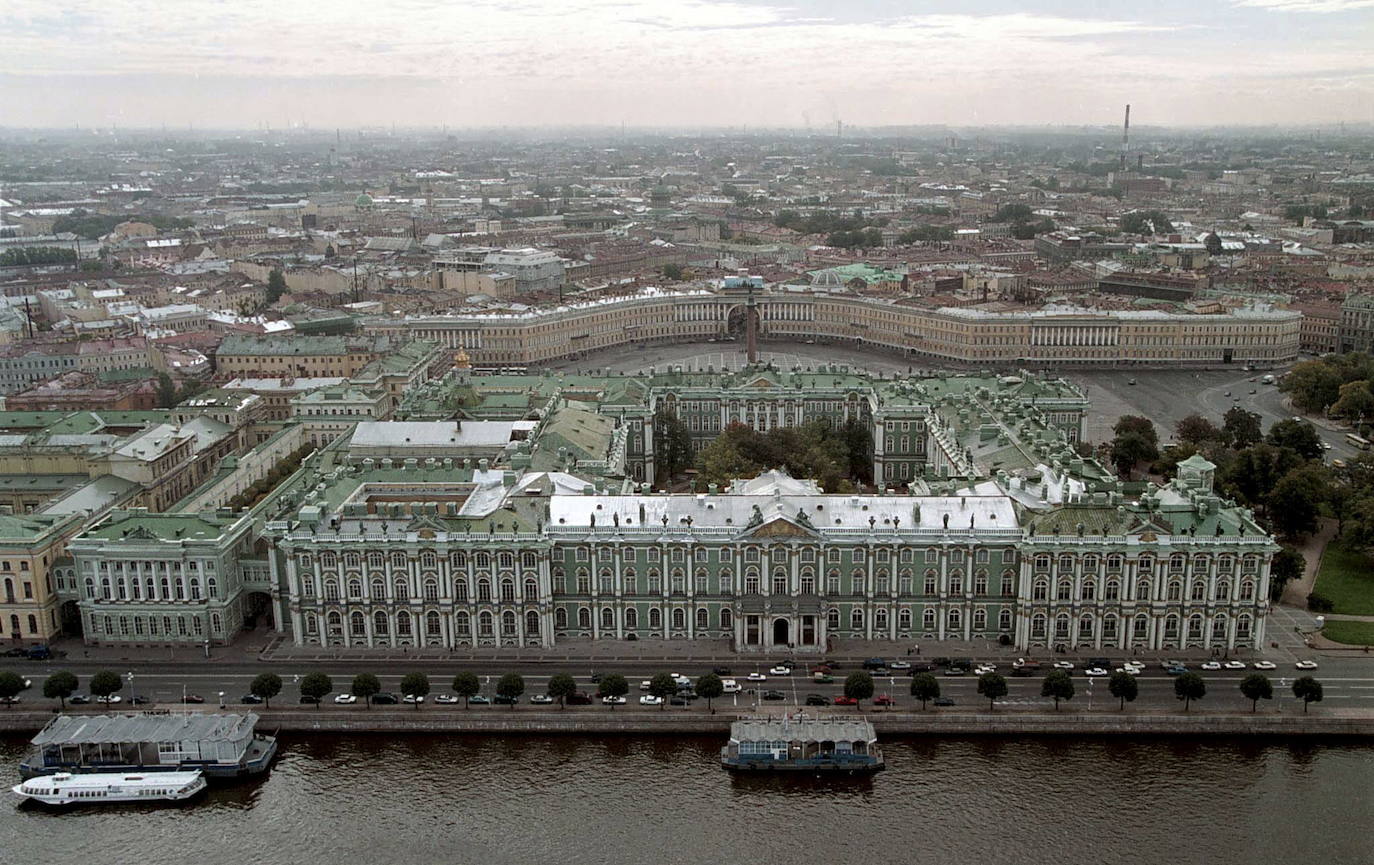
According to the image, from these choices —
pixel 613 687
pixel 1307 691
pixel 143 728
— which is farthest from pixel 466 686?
pixel 1307 691

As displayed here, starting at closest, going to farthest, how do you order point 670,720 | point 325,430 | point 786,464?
point 670,720 → point 786,464 → point 325,430

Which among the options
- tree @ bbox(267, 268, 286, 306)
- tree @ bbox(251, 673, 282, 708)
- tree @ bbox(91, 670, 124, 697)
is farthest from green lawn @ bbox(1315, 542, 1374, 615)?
tree @ bbox(267, 268, 286, 306)

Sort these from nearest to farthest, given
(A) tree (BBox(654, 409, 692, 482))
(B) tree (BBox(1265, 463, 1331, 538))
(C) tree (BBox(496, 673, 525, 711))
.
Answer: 1. (C) tree (BBox(496, 673, 525, 711))
2. (B) tree (BBox(1265, 463, 1331, 538))
3. (A) tree (BBox(654, 409, 692, 482))

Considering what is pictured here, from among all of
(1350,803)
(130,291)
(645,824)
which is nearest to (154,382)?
(130,291)

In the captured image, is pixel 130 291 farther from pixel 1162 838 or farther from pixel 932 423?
pixel 1162 838

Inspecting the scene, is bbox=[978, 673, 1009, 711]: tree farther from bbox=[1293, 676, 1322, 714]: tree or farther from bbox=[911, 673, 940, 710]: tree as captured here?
bbox=[1293, 676, 1322, 714]: tree

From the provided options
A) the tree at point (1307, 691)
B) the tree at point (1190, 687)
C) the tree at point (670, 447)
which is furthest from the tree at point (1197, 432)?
the tree at point (1190, 687)
